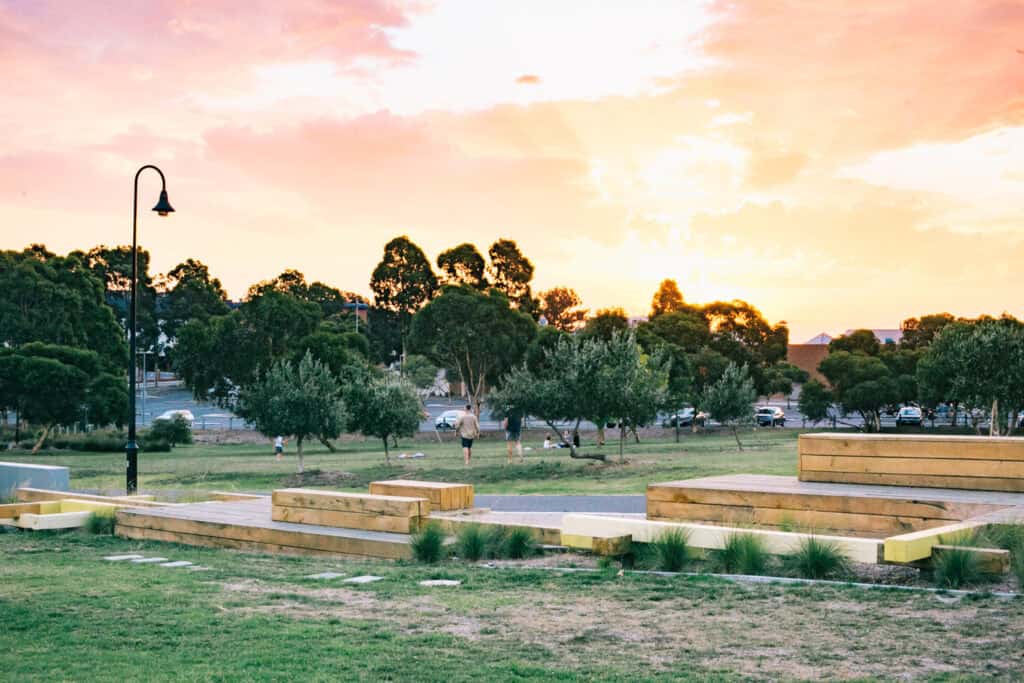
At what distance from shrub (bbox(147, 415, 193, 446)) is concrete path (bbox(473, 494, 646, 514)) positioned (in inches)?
1310

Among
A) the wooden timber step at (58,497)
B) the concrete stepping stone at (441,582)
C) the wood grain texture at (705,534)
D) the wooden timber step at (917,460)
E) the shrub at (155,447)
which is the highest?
the wooden timber step at (917,460)

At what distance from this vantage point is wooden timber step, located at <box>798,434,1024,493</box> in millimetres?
11977

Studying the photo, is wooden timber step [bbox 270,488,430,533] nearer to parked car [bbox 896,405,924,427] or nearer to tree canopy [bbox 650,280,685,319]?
parked car [bbox 896,405,924,427]

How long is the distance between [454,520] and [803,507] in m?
3.93

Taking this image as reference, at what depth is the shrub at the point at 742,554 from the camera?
909cm

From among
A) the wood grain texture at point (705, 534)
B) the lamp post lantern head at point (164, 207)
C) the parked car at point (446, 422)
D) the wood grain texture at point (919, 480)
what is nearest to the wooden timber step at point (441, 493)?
the wood grain texture at point (705, 534)

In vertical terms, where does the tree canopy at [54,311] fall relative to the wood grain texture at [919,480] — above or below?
above

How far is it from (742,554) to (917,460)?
4.40 meters

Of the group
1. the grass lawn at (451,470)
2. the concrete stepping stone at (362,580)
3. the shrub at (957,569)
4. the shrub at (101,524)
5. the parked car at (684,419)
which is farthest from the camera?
the parked car at (684,419)

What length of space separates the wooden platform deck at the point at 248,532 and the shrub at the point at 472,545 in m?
0.61

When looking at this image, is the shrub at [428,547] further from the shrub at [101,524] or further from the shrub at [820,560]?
the shrub at [101,524]

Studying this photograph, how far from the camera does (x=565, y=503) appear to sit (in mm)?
18859

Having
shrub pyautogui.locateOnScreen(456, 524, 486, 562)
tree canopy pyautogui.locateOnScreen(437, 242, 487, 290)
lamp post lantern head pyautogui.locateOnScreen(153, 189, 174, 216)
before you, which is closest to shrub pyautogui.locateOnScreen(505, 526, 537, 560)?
shrub pyautogui.locateOnScreen(456, 524, 486, 562)

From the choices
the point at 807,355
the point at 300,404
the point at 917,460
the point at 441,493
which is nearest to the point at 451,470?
the point at 300,404
